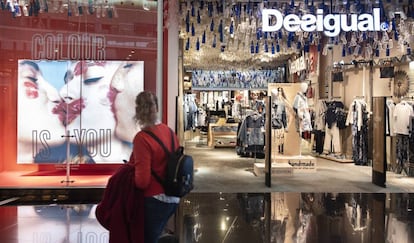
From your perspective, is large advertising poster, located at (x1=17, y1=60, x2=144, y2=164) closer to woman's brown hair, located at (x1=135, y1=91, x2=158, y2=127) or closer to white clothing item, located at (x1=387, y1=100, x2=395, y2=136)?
woman's brown hair, located at (x1=135, y1=91, x2=158, y2=127)

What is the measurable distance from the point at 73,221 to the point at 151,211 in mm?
2672

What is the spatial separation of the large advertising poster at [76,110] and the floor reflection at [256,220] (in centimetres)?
126

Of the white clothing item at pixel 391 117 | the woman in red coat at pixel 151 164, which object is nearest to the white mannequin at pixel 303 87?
the white clothing item at pixel 391 117

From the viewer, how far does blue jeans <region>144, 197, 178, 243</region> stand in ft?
9.81

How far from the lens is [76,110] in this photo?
24.2 feet

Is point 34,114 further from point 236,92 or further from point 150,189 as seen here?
point 236,92

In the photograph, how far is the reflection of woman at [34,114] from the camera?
7309mm

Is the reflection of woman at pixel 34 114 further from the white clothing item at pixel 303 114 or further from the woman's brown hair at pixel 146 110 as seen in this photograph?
the white clothing item at pixel 303 114

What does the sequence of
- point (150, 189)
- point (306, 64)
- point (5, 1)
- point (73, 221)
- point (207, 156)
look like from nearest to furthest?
point (150, 189) → point (73, 221) → point (5, 1) → point (207, 156) → point (306, 64)

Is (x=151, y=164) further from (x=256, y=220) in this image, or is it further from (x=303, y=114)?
(x=303, y=114)

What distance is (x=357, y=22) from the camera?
7434 millimetres

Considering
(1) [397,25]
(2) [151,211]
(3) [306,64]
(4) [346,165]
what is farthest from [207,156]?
(2) [151,211]

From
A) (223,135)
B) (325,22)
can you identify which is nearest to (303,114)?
(325,22)

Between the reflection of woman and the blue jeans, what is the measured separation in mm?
4804
